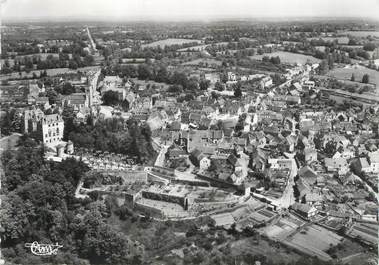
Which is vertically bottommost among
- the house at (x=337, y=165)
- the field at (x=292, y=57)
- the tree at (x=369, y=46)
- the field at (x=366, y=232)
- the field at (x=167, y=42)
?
the field at (x=366, y=232)

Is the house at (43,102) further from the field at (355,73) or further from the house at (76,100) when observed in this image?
Result: the field at (355,73)

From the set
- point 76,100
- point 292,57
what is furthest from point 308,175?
point 292,57

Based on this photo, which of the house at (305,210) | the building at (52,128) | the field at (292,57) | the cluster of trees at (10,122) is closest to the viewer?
the house at (305,210)

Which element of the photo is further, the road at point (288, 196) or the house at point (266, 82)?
the house at point (266, 82)

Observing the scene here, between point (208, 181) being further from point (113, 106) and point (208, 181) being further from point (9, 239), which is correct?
point (113, 106)

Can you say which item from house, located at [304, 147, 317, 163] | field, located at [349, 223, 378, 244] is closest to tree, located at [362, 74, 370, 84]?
house, located at [304, 147, 317, 163]

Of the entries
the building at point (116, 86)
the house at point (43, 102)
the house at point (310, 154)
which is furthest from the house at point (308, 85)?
the house at point (43, 102)

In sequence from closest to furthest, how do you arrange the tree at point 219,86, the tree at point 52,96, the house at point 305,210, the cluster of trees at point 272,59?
the house at point 305,210
the tree at point 52,96
the tree at point 219,86
the cluster of trees at point 272,59
